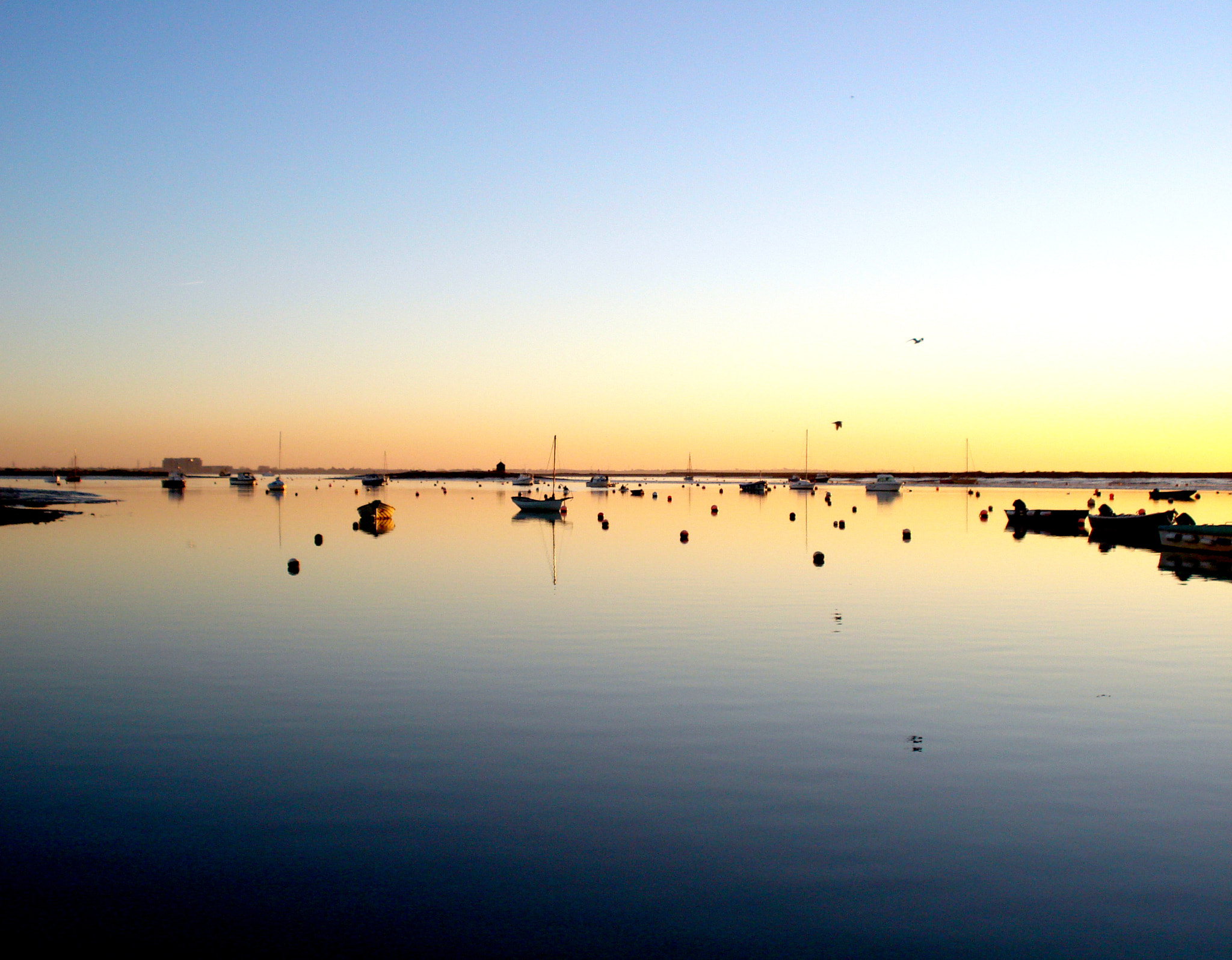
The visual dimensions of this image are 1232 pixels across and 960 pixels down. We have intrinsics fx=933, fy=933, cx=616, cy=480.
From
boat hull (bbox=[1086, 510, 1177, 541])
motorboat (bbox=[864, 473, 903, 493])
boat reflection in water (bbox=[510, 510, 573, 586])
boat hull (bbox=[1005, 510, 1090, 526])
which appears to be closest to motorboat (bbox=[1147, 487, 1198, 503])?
motorboat (bbox=[864, 473, 903, 493])

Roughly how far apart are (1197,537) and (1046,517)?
23612 millimetres

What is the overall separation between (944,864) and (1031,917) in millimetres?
1224

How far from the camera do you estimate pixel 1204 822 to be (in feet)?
37.3

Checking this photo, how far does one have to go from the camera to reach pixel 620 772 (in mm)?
13172

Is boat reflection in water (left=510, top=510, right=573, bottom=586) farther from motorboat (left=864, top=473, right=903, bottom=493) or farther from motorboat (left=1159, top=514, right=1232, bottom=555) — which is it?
motorboat (left=864, top=473, right=903, bottom=493)

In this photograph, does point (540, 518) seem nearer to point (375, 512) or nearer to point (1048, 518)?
point (375, 512)

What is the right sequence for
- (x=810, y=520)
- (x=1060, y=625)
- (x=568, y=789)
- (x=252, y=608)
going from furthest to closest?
(x=810, y=520), (x=252, y=608), (x=1060, y=625), (x=568, y=789)

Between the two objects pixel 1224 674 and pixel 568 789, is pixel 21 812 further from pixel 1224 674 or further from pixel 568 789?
pixel 1224 674

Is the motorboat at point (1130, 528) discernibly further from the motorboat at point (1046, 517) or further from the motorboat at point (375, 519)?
the motorboat at point (375, 519)

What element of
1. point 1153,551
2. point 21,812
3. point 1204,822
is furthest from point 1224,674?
point 1153,551

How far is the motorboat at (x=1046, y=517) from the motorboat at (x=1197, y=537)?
57.7 ft

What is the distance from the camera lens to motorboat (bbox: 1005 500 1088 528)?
71000 millimetres

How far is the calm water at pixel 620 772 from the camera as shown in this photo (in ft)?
28.9

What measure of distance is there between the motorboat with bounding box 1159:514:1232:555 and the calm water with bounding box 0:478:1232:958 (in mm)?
17883
